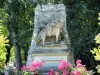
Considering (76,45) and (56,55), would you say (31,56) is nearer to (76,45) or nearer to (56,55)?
(56,55)

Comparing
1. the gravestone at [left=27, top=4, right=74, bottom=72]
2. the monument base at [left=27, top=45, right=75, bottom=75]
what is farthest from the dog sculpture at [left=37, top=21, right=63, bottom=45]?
the monument base at [left=27, top=45, right=75, bottom=75]

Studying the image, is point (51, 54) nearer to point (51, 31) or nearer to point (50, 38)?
point (50, 38)

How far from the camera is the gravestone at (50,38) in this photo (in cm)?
1664

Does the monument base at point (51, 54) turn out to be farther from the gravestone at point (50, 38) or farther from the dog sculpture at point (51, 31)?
the dog sculpture at point (51, 31)

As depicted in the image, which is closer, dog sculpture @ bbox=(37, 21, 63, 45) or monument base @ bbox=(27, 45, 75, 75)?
monument base @ bbox=(27, 45, 75, 75)

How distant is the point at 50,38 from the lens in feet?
56.1

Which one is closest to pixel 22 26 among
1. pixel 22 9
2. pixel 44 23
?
pixel 22 9

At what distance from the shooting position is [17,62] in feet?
82.0

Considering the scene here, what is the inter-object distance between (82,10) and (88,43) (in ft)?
6.80

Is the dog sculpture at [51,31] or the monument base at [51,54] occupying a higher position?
the dog sculpture at [51,31]

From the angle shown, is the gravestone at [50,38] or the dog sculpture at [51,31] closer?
the gravestone at [50,38]

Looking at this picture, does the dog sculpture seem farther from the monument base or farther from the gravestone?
the monument base

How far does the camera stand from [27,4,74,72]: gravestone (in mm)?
16641

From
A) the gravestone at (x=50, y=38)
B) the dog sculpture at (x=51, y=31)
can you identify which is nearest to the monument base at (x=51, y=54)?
the gravestone at (x=50, y=38)
